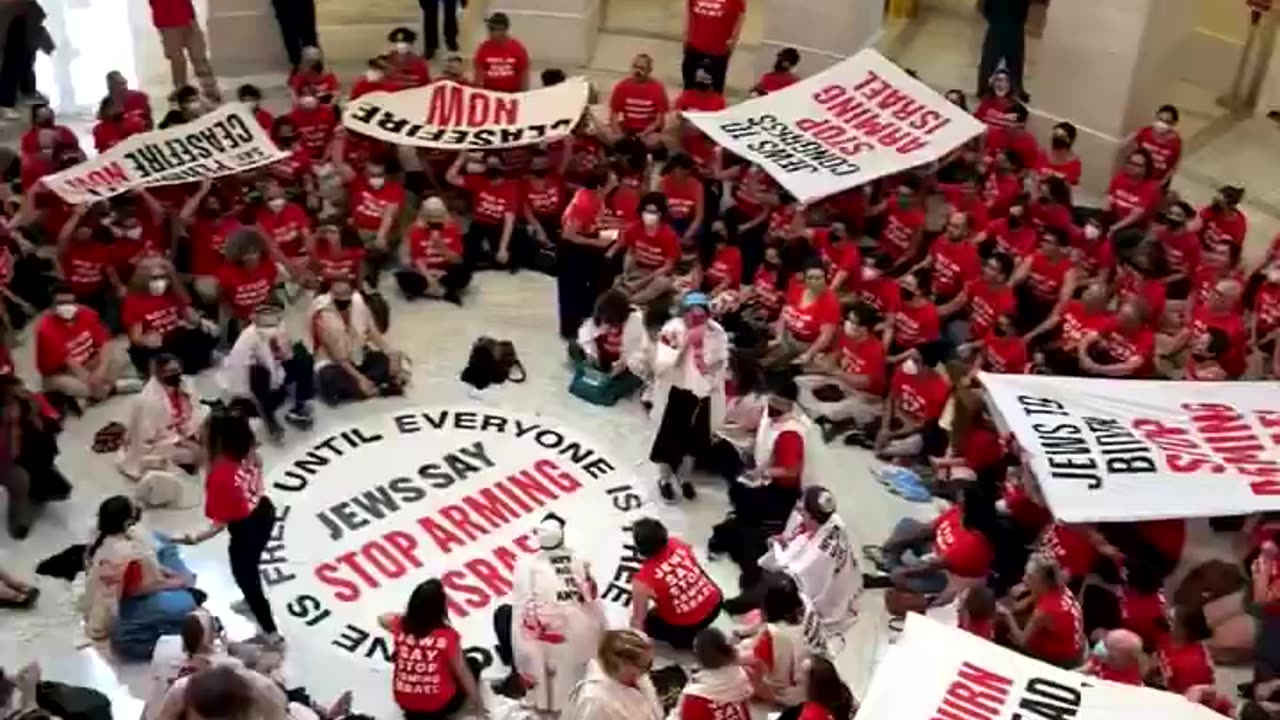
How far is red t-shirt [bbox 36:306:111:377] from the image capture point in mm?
10617

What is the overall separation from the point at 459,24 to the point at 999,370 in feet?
28.5

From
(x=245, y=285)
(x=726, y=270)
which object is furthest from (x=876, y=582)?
(x=245, y=285)

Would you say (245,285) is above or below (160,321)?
above

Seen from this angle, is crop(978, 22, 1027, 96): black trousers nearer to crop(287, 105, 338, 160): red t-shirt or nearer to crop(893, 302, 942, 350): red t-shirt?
crop(893, 302, 942, 350): red t-shirt

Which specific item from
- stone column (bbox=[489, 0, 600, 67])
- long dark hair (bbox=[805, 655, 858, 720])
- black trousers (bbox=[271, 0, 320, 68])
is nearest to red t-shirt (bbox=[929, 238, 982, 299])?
long dark hair (bbox=[805, 655, 858, 720])

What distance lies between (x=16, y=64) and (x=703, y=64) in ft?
20.6

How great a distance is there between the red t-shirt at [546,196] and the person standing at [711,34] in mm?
2321

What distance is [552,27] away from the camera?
15.9 metres

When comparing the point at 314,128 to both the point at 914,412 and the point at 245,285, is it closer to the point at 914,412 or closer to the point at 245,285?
the point at 245,285

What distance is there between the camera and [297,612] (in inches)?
365

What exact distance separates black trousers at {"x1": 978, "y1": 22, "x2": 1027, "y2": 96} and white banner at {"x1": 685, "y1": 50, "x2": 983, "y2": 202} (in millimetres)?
1829

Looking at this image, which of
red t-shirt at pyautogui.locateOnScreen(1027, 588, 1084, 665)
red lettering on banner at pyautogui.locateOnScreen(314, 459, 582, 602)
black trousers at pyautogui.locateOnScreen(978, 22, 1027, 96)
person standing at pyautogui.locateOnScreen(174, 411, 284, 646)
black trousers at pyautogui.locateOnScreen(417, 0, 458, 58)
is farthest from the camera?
black trousers at pyautogui.locateOnScreen(417, 0, 458, 58)

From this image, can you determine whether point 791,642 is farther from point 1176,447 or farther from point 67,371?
point 67,371

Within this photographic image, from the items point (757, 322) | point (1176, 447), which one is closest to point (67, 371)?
point (757, 322)
